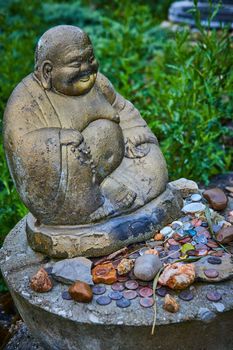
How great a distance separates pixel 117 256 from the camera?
1.99 m

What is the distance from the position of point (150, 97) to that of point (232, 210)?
76.6 inches

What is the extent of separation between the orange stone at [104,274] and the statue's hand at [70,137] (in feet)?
1.47

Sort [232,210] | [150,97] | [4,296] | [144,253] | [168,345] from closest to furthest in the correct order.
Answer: [168,345], [144,253], [232,210], [4,296], [150,97]

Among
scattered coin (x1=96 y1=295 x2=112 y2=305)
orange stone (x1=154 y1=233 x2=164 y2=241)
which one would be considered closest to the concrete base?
scattered coin (x1=96 y1=295 x2=112 y2=305)

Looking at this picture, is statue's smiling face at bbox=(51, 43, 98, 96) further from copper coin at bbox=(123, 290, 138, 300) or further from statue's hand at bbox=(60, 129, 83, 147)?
copper coin at bbox=(123, 290, 138, 300)

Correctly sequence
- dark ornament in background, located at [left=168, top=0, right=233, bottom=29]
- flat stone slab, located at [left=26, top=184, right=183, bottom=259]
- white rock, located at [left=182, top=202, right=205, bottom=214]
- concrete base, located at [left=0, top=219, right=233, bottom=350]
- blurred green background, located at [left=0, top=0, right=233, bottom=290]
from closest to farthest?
1. concrete base, located at [left=0, top=219, right=233, bottom=350]
2. flat stone slab, located at [left=26, top=184, right=183, bottom=259]
3. white rock, located at [left=182, top=202, right=205, bottom=214]
4. blurred green background, located at [left=0, top=0, right=233, bottom=290]
5. dark ornament in background, located at [left=168, top=0, right=233, bottom=29]

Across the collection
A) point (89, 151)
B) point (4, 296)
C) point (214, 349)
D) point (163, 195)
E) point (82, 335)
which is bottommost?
point (4, 296)

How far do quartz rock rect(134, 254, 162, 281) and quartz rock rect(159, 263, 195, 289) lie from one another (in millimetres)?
32

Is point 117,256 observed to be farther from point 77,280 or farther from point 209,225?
point 209,225

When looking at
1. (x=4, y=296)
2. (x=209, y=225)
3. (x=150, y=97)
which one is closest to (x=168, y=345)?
(x=209, y=225)

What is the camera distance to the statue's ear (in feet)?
6.35

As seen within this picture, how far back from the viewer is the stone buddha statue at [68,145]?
6.26ft

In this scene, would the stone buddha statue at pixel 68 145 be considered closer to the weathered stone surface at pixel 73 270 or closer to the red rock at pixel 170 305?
the weathered stone surface at pixel 73 270

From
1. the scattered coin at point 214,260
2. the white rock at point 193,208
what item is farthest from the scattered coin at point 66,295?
the white rock at point 193,208
